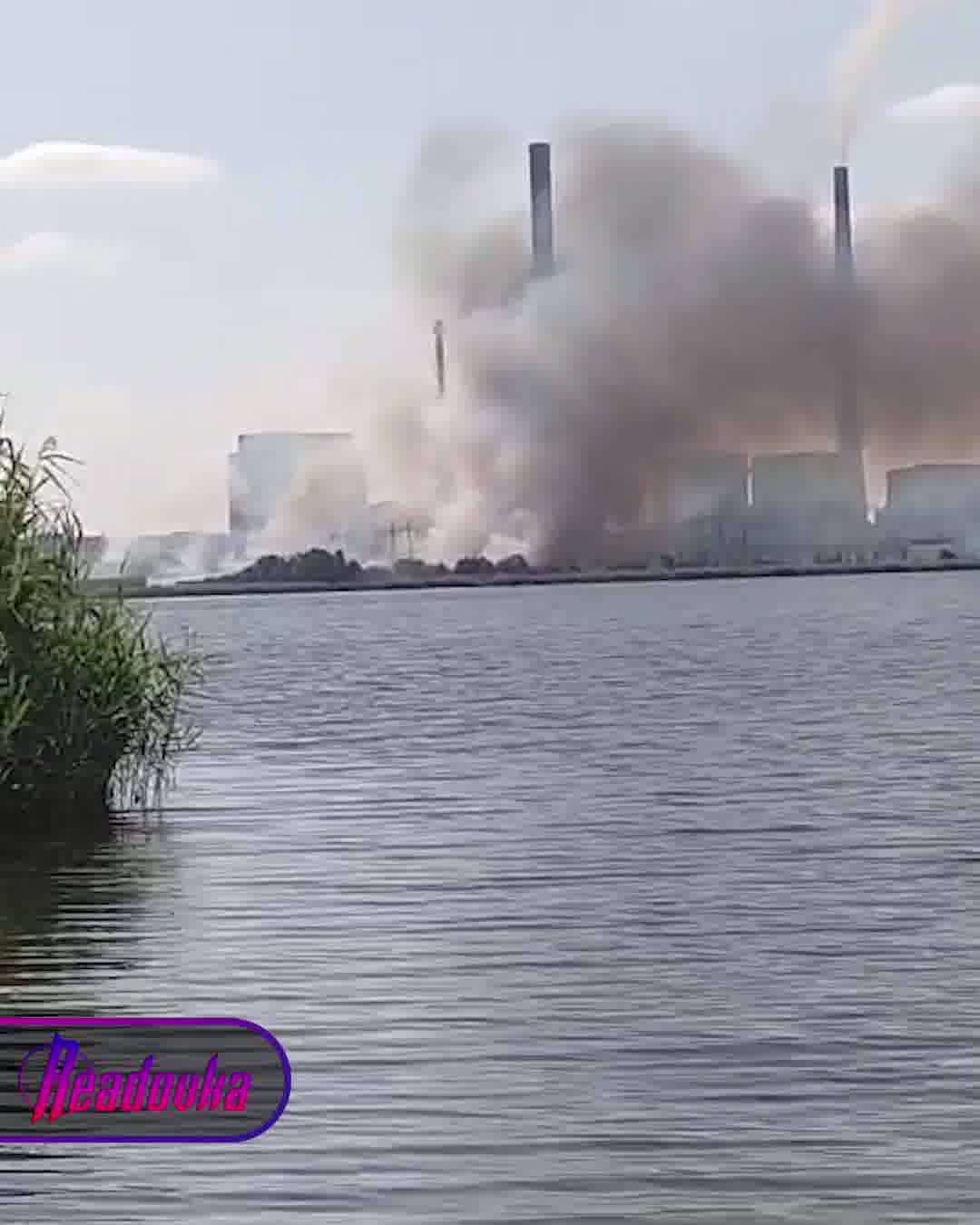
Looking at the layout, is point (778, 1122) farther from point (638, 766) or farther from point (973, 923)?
point (638, 766)

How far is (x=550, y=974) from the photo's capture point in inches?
882

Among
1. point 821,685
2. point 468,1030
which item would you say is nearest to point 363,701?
point 821,685

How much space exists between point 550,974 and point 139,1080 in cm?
557

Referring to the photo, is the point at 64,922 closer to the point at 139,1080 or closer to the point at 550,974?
the point at 550,974

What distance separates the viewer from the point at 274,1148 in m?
15.7

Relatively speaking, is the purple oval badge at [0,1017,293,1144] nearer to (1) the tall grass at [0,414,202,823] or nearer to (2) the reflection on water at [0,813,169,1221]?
(2) the reflection on water at [0,813,169,1221]

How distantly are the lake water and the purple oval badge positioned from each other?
249mm

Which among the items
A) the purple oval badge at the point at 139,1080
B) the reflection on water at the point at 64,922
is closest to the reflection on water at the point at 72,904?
the reflection on water at the point at 64,922

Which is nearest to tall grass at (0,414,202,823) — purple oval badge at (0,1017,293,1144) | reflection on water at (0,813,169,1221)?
reflection on water at (0,813,169,1221)

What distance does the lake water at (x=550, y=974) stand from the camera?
15.0 meters

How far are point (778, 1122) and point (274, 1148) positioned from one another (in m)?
2.67

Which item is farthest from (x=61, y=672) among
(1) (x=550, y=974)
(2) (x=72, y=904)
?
(1) (x=550, y=974)

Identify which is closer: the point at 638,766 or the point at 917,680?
the point at 638,766

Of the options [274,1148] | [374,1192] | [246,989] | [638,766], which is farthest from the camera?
[638,766]
